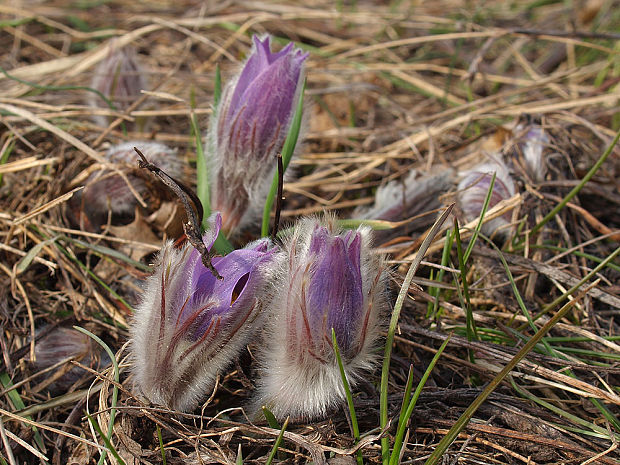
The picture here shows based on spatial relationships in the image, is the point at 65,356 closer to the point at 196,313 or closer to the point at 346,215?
the point at 196,313

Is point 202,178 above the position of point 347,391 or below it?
above

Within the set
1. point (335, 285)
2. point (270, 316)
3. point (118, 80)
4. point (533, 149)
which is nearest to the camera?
point (335, 285)

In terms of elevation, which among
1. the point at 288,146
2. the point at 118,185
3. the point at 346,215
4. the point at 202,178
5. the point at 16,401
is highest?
the point at 288,146

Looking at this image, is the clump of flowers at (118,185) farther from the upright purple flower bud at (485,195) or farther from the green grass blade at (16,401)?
the upright purple flower bud at (485,195)

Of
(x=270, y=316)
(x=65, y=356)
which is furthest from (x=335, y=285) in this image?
(x=65, y=356)

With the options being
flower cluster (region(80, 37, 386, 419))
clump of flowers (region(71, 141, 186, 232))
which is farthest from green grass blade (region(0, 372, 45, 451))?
clump of flowers (region(71, 141, 186, 232))

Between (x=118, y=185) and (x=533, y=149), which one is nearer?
(x=118, y=185)

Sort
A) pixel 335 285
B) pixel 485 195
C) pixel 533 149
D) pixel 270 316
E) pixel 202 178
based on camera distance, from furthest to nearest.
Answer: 1. pixel 533 149
2. pixel 485 195
3. pixel 202 178
4. pixel 270 316
5. pixel 335 285

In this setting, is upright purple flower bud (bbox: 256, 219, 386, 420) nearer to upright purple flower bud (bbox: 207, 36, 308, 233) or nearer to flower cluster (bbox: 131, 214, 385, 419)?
flower cluster (bbox: 131, 214, 385, 419)
